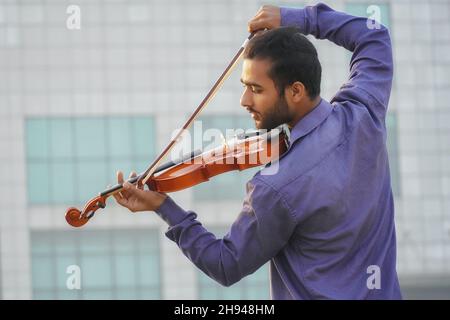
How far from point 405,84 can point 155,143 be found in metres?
7.74

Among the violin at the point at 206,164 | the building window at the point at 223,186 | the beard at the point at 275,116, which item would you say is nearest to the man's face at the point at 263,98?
the beard at the point at 275,116

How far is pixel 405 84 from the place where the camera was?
31.6 m

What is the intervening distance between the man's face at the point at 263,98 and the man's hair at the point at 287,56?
18 millimetres

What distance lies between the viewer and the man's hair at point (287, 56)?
319 centimetres

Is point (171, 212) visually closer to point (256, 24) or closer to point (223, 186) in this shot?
point (256, 24)

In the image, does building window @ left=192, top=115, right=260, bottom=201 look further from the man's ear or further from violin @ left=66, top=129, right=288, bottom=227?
the man's ear

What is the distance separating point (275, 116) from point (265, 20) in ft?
1.38

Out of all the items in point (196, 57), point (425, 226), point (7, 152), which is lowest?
point (425, 226)

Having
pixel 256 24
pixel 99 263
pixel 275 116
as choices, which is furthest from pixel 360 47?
pixel 99 263

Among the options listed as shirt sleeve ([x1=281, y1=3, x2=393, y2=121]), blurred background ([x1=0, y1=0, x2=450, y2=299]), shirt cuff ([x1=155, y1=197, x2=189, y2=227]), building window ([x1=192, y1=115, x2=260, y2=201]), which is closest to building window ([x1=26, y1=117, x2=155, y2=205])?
blurred background ([x1=0, y1=0, x2=450, y2=299])

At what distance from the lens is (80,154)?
29609mm

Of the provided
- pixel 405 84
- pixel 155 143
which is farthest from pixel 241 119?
pixel 405 84
